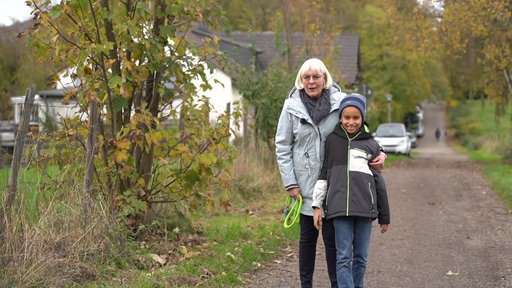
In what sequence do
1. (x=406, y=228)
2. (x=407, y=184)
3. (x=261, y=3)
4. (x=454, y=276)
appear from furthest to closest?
1. (x=261, y=3)
2. (x=407, y=184)
3. (x=406, y=228)
4. (x=454, y=276)

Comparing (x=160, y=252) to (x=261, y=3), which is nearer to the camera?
(x=160, y=252)

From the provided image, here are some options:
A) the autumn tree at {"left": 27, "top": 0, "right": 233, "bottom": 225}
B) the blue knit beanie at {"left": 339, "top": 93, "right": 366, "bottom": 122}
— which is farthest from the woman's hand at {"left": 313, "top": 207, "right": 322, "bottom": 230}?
the autumn tree at {"left": 27, "top": 0, "right": 233, "bottom": 225}

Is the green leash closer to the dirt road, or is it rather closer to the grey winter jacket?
the grey winter jacket

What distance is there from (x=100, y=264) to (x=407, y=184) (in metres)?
12.3

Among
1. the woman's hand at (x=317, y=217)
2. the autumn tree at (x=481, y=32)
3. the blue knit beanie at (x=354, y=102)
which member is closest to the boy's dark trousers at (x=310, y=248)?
the woman's hand at (x=317, y=217)

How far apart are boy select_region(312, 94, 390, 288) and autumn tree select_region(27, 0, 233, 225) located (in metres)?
2.41

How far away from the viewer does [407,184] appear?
18.0 m

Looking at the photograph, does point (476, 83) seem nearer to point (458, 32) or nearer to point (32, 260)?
point (458, 32)

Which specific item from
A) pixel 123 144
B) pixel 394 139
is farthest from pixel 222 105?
pixel 394 139

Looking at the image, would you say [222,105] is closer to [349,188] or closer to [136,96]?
[136,96]

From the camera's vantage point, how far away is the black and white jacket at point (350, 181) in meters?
5.55

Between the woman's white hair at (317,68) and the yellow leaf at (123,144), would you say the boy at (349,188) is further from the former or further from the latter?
the yellow leaf at (123,144)

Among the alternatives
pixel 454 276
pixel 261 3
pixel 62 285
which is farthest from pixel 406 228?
pixel 261 3

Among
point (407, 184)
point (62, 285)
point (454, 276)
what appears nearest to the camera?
point (62, 285)
